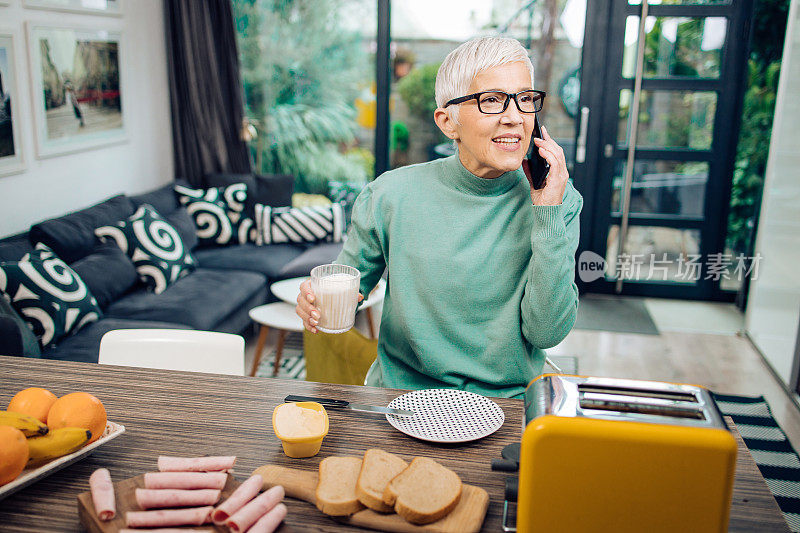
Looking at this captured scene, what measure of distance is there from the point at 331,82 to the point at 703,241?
275cm

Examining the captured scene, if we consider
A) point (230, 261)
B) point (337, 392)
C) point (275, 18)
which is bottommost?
point (230, 261)

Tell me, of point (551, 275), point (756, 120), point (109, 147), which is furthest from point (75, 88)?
point (756, 120)

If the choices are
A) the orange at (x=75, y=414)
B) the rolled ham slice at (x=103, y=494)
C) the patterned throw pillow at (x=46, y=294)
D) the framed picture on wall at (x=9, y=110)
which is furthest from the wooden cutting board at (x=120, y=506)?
the framed picture on wall at (x=9, y=110)

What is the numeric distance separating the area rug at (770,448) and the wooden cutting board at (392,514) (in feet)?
5.48

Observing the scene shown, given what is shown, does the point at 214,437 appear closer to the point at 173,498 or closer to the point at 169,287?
the point at 173,498

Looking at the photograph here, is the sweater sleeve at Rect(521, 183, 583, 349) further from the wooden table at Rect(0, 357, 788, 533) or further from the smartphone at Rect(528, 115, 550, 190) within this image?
the wooden table at Rect(0, 357, 788, 533)

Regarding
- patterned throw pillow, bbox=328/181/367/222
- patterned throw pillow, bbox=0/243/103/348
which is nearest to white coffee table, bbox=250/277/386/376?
patterned throw pillow, bbox=0/243/103/348

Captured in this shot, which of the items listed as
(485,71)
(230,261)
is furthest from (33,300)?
(485,71)

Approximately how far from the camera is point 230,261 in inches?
157

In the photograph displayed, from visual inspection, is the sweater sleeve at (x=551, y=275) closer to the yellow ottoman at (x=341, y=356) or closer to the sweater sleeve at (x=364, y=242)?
the sweater sleeve at (x=364, y=242)

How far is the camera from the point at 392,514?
A: 94cm

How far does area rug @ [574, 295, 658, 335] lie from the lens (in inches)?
167

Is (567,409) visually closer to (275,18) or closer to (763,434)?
(763,434)

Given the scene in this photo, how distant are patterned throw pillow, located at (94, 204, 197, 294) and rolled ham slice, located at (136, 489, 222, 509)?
263 centimetres
